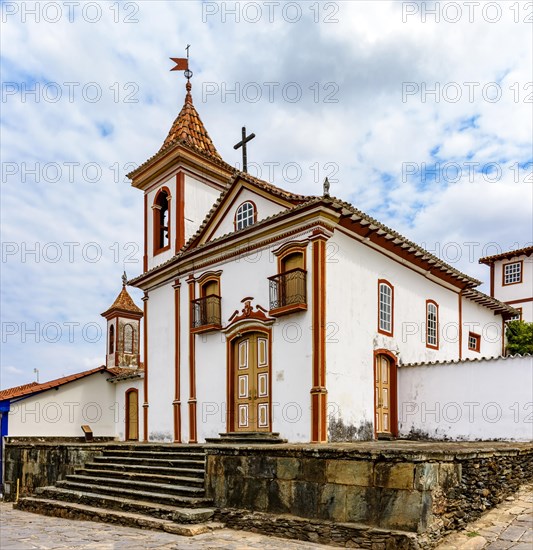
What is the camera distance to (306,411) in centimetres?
1331

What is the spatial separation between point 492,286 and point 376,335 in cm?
1915

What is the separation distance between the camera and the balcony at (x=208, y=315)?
627 inches

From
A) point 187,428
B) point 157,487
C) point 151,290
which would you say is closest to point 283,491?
A: point 157,487

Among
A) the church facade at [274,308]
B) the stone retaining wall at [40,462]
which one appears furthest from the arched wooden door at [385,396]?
the stone retaining wall at [40,462]

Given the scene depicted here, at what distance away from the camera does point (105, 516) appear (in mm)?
10445

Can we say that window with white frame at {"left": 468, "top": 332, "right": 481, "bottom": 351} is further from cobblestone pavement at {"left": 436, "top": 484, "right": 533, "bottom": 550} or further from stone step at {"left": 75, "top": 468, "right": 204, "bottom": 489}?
stone step at {"left": 75, "top": 468, "right": 204, "bottom": 489}

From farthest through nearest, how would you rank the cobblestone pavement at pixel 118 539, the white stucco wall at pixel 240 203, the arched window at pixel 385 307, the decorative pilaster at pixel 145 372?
the decorative pilaster at pixel 145 372 → the arched window at pixel 385 307 → the white stucco wall at pixel 240 203 → the cobblestone pavement at pixel 118 539

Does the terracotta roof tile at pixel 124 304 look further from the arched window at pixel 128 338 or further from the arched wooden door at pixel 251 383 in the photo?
the arched wooden door at pixel 251 383

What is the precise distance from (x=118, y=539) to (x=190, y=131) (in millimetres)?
14664

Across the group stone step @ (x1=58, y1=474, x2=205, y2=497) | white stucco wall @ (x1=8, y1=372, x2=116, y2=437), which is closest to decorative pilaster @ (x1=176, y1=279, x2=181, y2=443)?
stone step @ (x1=58, y1=474, x2=205, y2=497)

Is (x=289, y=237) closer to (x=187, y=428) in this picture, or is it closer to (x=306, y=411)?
(x=306, y=411)

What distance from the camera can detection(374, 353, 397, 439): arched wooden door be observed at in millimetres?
15086

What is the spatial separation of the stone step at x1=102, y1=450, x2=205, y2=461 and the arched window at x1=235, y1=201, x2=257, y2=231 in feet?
20.7

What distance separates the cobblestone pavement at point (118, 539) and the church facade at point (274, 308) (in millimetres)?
4728
